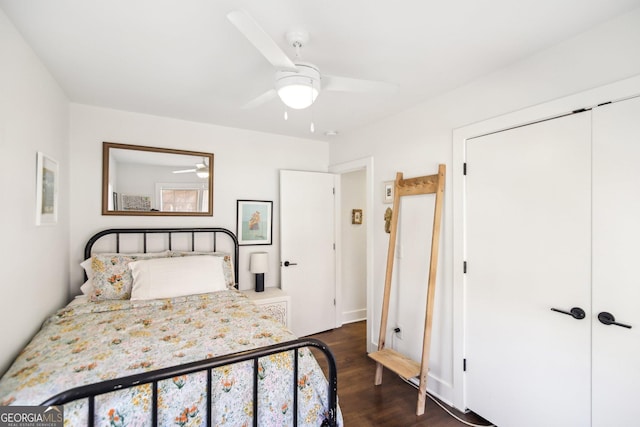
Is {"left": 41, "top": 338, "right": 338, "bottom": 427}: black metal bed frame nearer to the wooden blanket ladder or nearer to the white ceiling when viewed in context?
the wooden blanket ladder

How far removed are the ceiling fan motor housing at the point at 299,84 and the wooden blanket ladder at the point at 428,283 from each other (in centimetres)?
136

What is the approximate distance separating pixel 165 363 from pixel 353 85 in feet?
5.55

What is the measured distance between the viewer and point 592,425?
1.64m

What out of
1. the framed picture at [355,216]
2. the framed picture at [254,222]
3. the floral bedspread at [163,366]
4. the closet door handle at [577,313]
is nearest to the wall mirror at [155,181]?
the framed picture at [254,222]

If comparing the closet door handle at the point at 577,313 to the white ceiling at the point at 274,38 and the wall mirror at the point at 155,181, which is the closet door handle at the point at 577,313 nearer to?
the white ceiling at the point at 274,38

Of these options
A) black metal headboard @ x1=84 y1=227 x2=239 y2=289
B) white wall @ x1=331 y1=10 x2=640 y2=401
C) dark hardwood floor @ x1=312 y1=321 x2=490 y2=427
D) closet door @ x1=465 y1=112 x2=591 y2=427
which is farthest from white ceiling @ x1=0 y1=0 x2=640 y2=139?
dark hardwood floor @ x1=312 y1=321 x2=490 y2=427

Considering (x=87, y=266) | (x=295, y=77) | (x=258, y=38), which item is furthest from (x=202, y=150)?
(x=258, y=38)

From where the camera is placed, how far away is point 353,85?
65.2 inches

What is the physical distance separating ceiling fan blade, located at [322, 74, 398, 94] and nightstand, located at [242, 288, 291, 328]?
230 cm

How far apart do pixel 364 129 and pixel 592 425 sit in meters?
2.93

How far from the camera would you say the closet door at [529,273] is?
1712 mm

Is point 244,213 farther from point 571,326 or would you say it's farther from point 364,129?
point 571,326

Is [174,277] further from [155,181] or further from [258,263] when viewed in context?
[155,181]

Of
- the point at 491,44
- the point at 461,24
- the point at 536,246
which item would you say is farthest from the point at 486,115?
the point at 536,246
